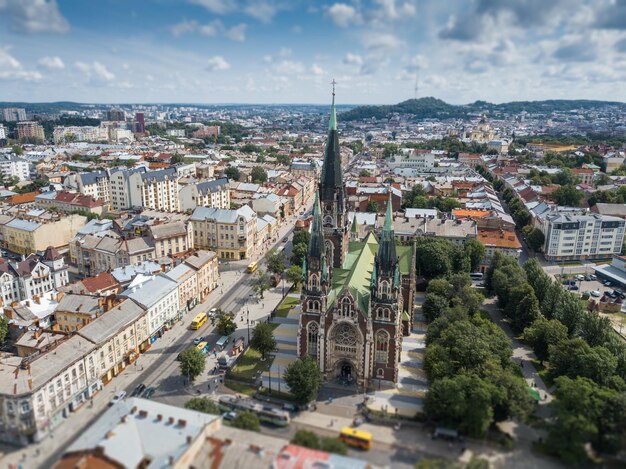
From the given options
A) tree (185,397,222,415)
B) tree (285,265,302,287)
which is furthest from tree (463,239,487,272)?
tree (185,397,222,415)

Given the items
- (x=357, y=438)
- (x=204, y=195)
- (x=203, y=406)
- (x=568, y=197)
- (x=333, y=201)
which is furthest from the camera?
(x=568, y=197)

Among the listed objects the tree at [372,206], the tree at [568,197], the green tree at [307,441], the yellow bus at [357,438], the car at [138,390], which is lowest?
the car at [138,390]

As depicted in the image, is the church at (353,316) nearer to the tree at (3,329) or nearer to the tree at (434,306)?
the tree at (434,306)

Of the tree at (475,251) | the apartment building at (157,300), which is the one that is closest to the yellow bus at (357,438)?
the apartment building at (157,300)

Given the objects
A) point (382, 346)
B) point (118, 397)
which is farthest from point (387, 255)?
point (118, 397)

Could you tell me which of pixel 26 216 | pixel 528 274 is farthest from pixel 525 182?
pixel 26 216

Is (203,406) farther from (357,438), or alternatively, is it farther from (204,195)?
(204,195)
